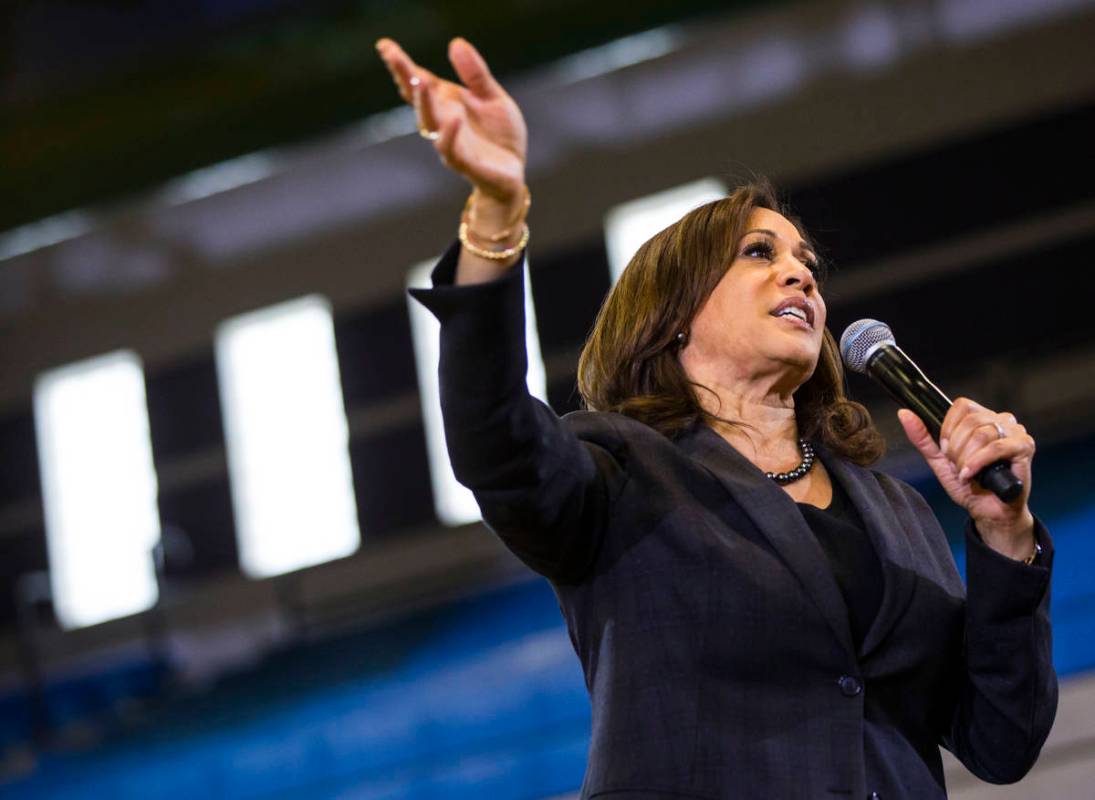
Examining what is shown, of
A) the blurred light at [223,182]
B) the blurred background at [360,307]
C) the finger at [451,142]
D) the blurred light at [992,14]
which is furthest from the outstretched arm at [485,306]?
the blurred light at [992,14]

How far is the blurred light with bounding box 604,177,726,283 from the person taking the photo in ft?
Result: 25.3

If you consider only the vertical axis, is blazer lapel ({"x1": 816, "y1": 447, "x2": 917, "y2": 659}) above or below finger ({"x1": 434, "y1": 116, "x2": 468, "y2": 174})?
below

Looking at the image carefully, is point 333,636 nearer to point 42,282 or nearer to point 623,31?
point 42,282

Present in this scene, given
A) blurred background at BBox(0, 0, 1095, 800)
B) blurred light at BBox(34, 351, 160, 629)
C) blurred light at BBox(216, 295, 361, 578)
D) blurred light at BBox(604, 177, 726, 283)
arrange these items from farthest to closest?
blurred light at BBox(34, 351, 160, 629), blurred light at BBox(216, 295, 361, 578), blurred light at BBox(604, 177, 726, 283), blurred background at BBox(0, 0, 1095, 800)

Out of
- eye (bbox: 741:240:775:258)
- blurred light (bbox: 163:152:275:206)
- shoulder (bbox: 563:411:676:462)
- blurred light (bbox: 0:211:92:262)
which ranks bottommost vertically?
shoulder (bbox: 563:411:676:462)

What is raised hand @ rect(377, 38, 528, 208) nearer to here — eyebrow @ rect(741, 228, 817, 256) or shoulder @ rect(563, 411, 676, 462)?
shoulder @ rect(563, 411, 676, 462)

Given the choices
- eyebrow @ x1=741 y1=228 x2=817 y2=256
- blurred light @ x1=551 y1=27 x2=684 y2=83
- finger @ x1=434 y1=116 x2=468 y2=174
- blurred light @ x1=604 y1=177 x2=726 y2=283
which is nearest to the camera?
finger @ x1=434 y1=116 x2=468 y2=174

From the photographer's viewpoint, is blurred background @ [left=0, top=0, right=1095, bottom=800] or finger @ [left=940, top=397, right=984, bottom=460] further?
blurred background @ [left=0, top=0, right=1095, bottom=800]

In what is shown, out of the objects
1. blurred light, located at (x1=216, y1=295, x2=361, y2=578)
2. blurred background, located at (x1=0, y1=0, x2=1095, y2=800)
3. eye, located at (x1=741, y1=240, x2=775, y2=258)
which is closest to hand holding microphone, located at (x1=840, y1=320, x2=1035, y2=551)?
eye, located at (x1=741, y1=240, x2=775, y2=258)

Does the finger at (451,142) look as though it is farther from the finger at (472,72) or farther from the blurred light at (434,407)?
the blurred light at (434,407)

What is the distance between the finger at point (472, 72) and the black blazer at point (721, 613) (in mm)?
139

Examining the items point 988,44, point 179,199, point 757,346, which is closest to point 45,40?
point 179,199

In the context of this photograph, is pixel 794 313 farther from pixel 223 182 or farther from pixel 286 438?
pixel 286 438

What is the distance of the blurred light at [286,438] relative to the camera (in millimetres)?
7949
